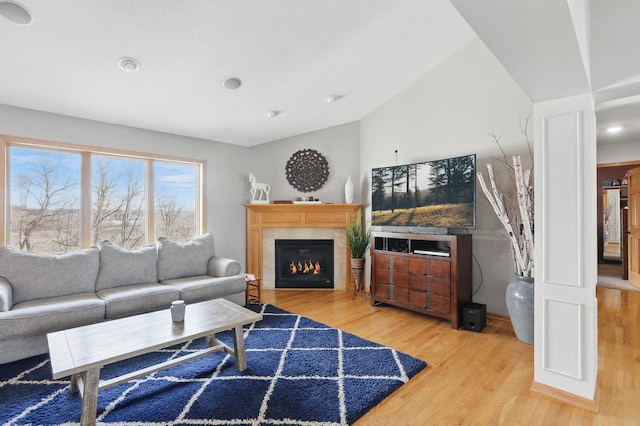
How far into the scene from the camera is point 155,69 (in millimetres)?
2904

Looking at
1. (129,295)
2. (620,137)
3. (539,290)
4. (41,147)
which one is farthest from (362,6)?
(620,137)

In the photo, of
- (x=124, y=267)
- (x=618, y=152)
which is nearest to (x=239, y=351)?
(x=124, y=267)

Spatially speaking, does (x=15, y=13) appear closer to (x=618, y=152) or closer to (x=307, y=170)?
(x=307, y=170)

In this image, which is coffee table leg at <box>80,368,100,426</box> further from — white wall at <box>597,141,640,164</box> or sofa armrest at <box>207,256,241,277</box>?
white wall at <box>597,141,640,164</box>

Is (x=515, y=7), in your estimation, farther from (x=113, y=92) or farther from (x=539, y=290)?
(x=113, y=92)

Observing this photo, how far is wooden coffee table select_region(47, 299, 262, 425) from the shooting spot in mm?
1791

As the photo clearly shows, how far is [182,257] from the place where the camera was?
13.3 ft

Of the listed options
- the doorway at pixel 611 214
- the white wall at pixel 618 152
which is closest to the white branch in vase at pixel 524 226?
the white wall at pixel 618 152

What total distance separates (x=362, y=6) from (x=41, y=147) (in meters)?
3.77

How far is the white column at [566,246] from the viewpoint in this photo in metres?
1.99

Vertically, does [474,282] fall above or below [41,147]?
below

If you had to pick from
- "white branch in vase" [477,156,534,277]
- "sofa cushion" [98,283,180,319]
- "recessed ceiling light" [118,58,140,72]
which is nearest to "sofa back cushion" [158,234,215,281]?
"sofa cushion" [98,283,180,319]

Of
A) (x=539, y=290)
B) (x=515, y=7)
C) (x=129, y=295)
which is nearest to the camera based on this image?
(x=515, y=7)

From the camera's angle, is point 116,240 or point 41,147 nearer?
point 41,147
